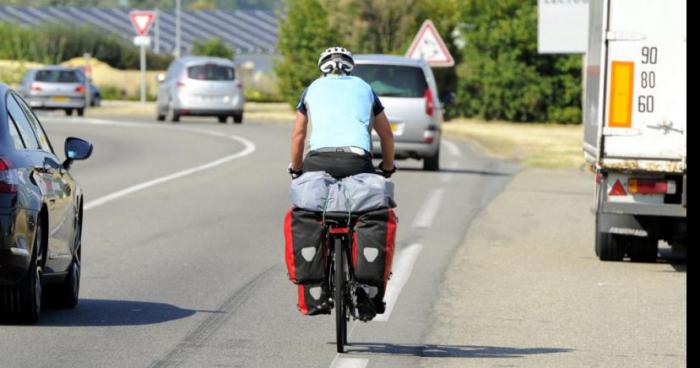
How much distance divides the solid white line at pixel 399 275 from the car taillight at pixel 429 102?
35.8 feet

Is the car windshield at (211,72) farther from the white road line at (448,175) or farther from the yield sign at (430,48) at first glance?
the white road line at (448,175)

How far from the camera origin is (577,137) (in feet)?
139

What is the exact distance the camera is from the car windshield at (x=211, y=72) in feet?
143

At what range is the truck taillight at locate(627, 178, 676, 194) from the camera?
13758 millimetres

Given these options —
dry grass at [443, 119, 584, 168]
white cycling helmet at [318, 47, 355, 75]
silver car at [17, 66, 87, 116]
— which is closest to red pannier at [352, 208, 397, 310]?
white cycling helmet at [318, 47, 355, 75]

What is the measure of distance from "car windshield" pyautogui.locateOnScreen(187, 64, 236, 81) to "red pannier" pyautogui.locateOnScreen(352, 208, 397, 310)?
3497 cm

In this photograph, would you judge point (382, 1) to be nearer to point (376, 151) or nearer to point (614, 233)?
point (376, 151)

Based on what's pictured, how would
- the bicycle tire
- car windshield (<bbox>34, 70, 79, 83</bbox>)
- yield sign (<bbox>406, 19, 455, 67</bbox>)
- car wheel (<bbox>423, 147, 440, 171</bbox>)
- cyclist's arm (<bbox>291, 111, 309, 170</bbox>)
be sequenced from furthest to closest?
car windshield (<bbox>34, 70, 79, 83</bbox>)
yield sign (<bbox>406, 19, 455, 67</bbox>)
car wheel (<bbox>423, 147, 440, 171</bbox>)
cyclist's arm (<bbox>291, 111, 309, 170</bbox>)
the bicycle tire

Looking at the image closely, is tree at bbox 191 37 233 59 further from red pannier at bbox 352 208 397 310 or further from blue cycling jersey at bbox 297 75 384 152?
red pannier at bbox 352 208 397 310

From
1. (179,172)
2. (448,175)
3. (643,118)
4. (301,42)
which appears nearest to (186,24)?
(301,42)

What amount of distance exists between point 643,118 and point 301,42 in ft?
145

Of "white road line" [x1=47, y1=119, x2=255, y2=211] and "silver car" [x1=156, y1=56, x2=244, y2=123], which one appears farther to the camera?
"silver car" [x1=156, y1=56, x2=244, y2=123]

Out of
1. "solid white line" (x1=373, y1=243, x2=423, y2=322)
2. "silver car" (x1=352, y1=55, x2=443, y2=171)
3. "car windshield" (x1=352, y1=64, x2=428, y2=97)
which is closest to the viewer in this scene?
"solid white line" (x1=373, y1=243, x2=423, y2=322)

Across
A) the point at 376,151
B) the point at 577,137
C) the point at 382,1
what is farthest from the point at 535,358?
the point at 382,1
